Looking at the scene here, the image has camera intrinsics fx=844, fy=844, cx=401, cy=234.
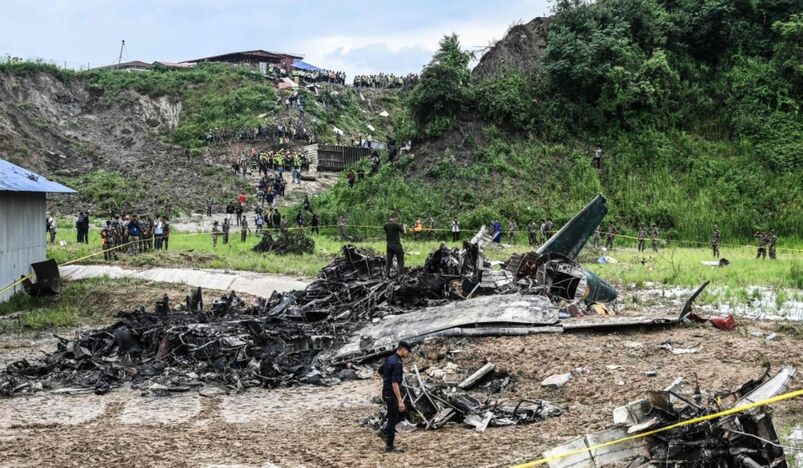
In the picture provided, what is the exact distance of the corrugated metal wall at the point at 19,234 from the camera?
835 inches

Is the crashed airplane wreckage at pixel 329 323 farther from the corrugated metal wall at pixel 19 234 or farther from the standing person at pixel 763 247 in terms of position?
A: the standing person at pixel 763 247

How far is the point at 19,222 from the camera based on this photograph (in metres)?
22.1

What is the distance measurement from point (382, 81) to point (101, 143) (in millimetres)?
24865


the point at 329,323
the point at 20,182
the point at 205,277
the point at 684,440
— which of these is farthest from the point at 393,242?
the point at 684,440

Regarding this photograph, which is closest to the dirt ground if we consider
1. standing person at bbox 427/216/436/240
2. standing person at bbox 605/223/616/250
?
standing person at bbox 605/223/616/250

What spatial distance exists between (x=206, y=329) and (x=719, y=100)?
30133mm

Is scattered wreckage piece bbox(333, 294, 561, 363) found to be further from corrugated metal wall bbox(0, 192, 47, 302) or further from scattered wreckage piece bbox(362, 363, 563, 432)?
corrugated metal wall bbox(0, 192, 47, 302)

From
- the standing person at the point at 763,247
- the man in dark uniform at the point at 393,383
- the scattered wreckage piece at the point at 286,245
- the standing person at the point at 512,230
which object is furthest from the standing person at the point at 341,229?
the man in dark uniform at the point at 393,383

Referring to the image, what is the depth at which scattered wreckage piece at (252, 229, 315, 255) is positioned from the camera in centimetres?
2827

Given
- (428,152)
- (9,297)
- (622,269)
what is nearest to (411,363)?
(622,269)

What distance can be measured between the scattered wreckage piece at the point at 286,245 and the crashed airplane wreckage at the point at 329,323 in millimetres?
9556

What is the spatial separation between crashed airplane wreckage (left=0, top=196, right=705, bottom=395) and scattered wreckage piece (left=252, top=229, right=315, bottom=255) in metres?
9.56

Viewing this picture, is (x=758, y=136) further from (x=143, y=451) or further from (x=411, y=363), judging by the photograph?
(x=143, y=451)

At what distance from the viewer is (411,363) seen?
13.7 meters
